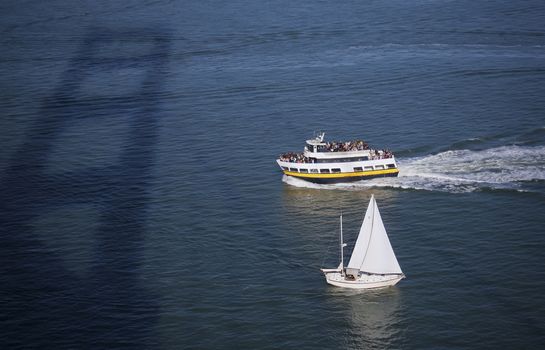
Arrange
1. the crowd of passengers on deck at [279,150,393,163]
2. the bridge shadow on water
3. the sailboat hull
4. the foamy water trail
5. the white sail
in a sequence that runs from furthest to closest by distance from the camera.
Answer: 1. the crowd of passengers on deck at [279,150,393,163]
2. the foamy water trail
3. the white sail
4. the sailboat hull
5. the bridge shadow on water

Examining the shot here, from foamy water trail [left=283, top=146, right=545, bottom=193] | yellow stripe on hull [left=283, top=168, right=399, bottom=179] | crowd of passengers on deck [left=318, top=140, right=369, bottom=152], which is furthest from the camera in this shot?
crowd of passengers on deck [left=318, top=140, right=369, bottom=152]

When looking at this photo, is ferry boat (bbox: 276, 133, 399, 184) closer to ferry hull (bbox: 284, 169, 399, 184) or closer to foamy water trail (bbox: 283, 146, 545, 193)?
ferry hull (bbox: 284, 169, 399, 184)

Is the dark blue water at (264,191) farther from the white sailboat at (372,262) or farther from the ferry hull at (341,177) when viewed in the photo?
the white sailboat at (372,262)

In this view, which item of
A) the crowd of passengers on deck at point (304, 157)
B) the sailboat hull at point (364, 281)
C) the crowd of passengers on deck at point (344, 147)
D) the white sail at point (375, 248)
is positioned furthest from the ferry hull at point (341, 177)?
the sailboat hull at point (364, 281)

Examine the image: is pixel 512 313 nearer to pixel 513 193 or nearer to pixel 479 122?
pixel 513 193

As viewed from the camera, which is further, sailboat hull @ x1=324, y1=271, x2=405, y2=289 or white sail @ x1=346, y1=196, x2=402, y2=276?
white sail @ x1=346, y1=196, x2=402, y2=276

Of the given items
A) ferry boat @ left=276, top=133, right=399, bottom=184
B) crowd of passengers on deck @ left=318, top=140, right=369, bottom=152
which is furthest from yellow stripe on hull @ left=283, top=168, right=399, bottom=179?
crowd of passengers on deck @ left=318, top=140, right=369, bottom=152
